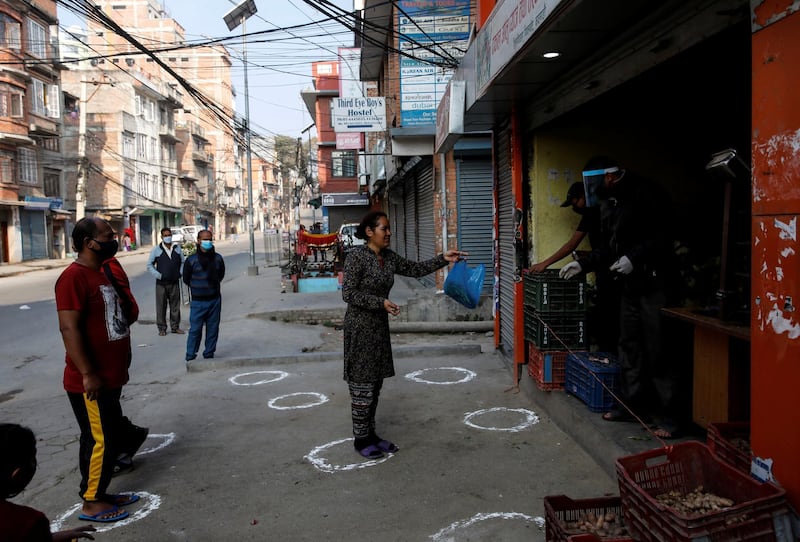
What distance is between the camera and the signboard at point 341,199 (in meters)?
40.2

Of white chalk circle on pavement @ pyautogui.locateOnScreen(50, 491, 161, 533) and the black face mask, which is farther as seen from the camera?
the black face mask

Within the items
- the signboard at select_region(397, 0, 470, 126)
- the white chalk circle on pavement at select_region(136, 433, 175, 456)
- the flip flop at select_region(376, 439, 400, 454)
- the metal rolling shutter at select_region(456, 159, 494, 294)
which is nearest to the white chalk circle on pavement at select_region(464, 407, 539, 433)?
the flip flop at select_region(376, 439, 400, 454)

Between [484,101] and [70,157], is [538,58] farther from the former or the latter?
[70,157]

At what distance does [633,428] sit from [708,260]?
56.2 inches

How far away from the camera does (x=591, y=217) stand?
5.81 m

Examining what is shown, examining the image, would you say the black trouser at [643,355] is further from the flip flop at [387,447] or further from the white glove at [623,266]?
the flip flop at [387,447]

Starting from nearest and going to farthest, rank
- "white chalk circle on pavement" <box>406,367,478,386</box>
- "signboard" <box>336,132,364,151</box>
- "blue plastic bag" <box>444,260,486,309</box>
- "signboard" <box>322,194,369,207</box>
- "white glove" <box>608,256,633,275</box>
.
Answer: "white glove" <box>608,256,633,275</box> → "blue plastic bag" <box>444,260,486,309</box> → "white chalk circle on pavement" <box>406,367,478,386</box> → "signboard" <box>336,132,364,151</box> → "signboard" <box>322,194,369,207</box>

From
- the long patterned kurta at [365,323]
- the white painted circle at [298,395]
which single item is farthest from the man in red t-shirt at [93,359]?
A: the white painted circle at [298,395]

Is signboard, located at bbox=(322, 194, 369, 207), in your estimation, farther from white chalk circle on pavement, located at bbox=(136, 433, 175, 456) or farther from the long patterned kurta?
the long patterned kurta

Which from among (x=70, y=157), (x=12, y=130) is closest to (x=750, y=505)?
(x=12, y=130)

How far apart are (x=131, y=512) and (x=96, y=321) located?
4.22 feet

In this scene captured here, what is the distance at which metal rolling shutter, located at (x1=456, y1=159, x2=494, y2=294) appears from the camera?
41.2 ft

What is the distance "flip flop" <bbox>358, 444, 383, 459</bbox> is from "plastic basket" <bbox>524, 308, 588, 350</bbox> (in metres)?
1.82

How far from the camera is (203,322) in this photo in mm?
8719
